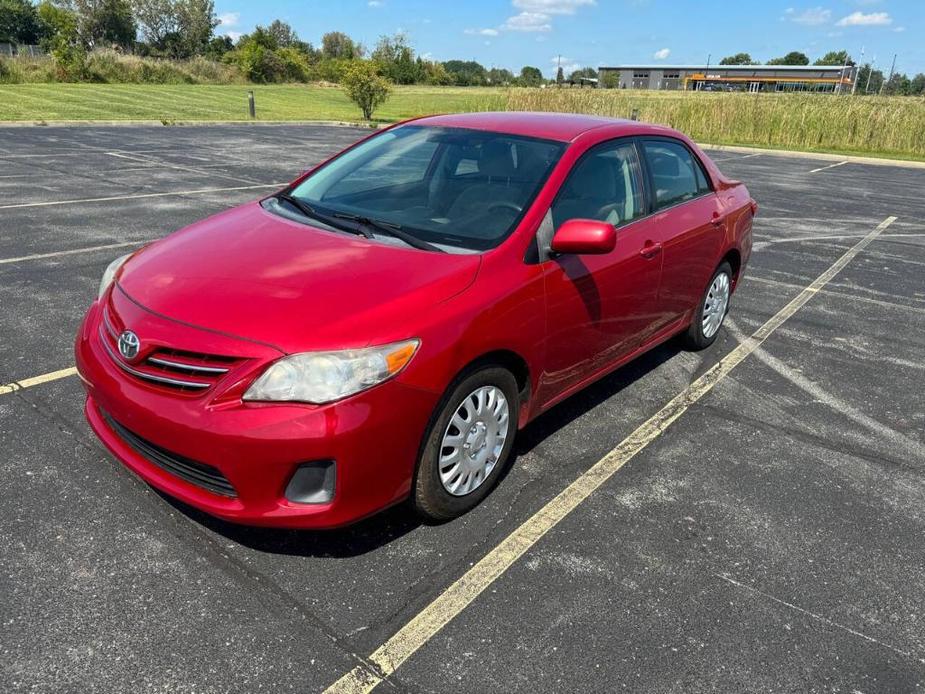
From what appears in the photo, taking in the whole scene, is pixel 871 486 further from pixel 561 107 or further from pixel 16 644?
pixel 561 107

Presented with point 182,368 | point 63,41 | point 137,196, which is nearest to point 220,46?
point 63,41

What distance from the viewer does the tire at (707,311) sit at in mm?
5246

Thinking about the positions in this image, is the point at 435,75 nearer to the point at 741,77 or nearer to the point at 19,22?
the point at 19,22

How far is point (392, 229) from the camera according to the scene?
347 cm

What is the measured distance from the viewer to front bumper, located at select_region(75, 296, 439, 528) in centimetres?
250

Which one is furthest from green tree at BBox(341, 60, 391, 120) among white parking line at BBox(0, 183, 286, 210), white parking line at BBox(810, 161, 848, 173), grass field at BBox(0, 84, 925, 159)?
white parking line at BBox(0, 183, 286, 210)

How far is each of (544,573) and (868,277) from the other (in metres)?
6.95

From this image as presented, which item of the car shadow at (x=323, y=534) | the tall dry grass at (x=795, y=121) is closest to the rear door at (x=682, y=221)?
the car shadow at (x=323, y=534)

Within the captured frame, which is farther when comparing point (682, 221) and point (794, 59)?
point (794, 59)

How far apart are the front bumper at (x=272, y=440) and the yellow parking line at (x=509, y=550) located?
1.47 feet

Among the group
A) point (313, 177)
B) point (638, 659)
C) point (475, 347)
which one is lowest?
point (638, 659)

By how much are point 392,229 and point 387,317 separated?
2.89ft

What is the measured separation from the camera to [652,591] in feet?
9.25

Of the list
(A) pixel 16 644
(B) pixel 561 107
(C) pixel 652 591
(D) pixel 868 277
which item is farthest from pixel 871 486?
(B) pixel 561 107
